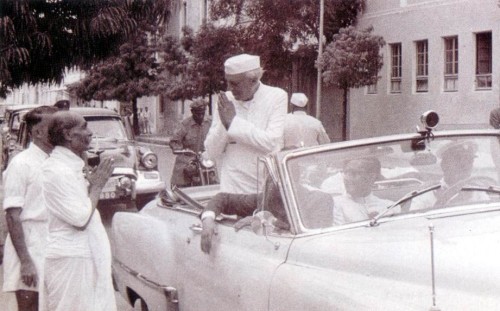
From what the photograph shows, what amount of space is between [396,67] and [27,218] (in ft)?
88.7

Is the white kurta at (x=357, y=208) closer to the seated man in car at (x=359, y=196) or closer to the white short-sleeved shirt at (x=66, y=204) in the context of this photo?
the seated man in car at (x=359, y=196)

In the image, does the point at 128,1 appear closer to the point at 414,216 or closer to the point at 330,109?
the point at 414,216

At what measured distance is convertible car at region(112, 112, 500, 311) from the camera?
Result: 127 inches

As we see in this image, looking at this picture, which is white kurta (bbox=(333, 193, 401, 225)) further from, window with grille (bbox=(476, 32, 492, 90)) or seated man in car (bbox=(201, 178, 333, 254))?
window with grille (bbox=(476, 32, 492, 90))

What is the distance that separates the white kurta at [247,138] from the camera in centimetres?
502

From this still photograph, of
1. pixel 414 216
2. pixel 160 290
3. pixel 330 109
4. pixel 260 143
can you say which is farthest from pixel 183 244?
pixel 330 109

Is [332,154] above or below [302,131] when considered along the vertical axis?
below

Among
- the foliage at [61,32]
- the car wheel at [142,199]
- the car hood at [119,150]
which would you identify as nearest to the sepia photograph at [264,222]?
the foliage at [61,32]

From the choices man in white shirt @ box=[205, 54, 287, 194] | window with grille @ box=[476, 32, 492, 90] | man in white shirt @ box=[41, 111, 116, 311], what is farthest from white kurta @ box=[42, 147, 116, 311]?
window with grille @ box=[476, 32, 492, 90]

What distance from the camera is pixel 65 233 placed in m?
4.41

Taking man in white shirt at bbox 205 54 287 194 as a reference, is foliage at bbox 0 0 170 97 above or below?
above

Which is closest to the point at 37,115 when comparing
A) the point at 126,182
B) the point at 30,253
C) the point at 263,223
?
the point at 30,253

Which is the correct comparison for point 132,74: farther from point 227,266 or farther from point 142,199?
point 227,266

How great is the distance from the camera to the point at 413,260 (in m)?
3.32
